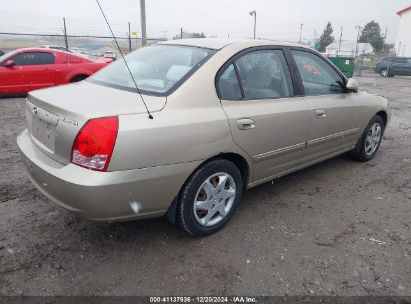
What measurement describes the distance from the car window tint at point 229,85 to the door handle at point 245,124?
0.66 feet

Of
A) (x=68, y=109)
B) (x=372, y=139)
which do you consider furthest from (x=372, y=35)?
(x=68, y=109)

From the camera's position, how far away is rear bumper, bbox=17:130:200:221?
7.42ft

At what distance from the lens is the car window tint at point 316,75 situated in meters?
3.69

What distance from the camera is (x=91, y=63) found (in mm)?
9672

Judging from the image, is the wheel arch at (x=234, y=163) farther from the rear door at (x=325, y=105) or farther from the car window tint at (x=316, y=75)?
the car window tint at (x=316, y=75)

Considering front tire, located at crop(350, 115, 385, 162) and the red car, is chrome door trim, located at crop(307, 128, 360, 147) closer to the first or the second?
front tire, located at crop(350, 115, 385, 162)

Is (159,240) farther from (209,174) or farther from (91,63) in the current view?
(91,63)

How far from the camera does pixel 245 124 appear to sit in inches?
116

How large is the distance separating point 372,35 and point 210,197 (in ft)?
316

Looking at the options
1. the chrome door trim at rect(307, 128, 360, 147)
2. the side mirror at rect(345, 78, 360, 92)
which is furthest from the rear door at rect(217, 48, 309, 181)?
the side mirror at rect(345, 78, 360, 92)

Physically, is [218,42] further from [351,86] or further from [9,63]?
[9,63]

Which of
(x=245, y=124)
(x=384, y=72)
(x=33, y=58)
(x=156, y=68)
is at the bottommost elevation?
(x=384, y=72)

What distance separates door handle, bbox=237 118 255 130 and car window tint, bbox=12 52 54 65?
313 inches

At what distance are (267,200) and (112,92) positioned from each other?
75.6 inches
